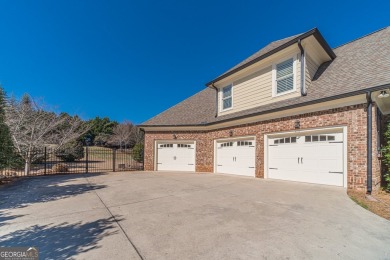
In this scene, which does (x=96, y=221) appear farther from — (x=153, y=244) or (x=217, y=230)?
(x=217, y=230)

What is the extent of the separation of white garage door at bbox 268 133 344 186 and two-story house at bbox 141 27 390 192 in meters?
0.03

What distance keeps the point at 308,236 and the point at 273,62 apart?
8.36 metres

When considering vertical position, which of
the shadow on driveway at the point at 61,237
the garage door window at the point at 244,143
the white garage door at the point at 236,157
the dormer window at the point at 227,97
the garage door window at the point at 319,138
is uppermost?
the dormer window at the point at 227,97

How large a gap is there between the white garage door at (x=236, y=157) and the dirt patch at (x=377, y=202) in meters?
4.43

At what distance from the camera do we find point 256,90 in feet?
34.8

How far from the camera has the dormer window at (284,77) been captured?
30.0 feet

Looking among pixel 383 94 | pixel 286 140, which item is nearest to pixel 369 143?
pixel 383 94

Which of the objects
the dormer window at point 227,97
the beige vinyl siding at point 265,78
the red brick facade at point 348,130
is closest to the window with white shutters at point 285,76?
the beige vinyl siding at point 265,78

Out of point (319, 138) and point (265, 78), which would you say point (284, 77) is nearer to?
point (265, 78)

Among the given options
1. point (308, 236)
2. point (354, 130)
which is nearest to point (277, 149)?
point (354, 130)

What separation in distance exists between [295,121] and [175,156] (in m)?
7.84

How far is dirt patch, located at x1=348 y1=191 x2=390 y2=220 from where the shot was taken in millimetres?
4668

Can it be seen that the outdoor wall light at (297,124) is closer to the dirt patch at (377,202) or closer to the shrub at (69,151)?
the dirt patch at (377,202)

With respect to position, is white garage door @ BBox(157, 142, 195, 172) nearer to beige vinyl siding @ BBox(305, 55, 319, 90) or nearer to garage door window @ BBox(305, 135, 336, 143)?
garage door window @ BBox(305, 135, 336, 143)
